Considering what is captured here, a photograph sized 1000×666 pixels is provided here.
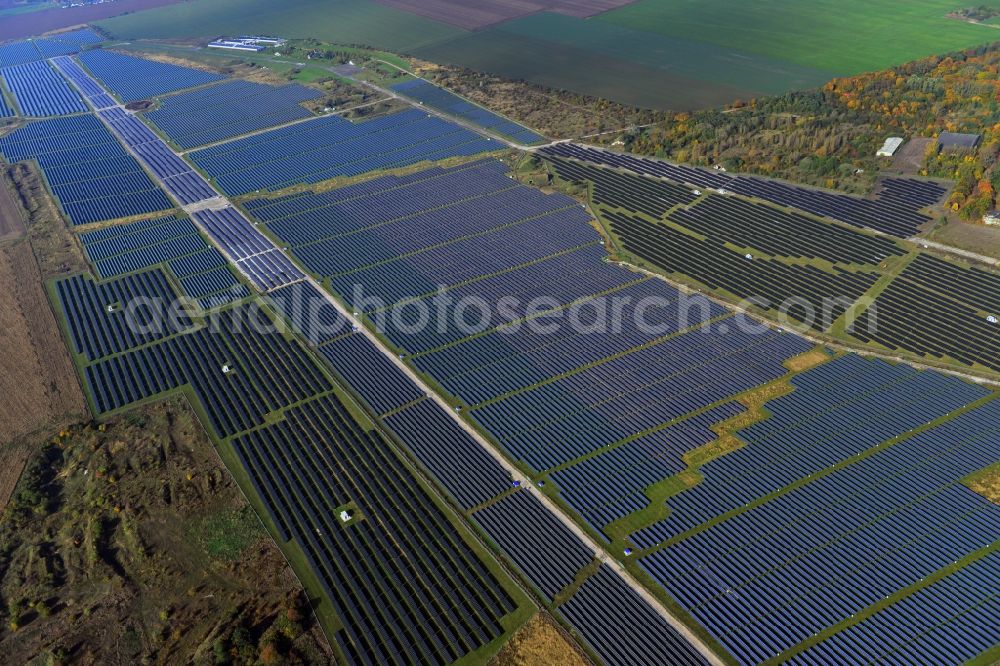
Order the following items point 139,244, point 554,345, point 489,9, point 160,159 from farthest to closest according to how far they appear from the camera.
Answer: point 489,9
point 160,159
point 139,244
point 554,345

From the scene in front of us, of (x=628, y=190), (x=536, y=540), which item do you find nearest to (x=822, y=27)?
(x=628, y=190)

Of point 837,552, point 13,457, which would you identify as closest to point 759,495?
point 837,552

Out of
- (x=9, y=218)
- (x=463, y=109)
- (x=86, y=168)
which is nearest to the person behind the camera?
(x=9, y=218)

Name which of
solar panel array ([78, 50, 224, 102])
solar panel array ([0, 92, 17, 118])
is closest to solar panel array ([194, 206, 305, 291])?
solar panel array ([78, 50, 224, 102])

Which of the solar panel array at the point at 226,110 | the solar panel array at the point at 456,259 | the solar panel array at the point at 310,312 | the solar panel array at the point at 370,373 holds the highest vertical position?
the solar panel array at the point at 226,110

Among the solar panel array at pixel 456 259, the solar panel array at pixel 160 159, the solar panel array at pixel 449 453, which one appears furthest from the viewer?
the solar panel array at pixel 160 159

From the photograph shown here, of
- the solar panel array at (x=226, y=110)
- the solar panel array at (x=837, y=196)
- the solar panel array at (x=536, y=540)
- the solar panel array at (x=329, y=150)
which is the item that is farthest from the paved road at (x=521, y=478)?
the solar panel array at (x=837, y=196)

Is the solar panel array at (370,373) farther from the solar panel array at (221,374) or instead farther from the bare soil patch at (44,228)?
the bare soil patch at (44,228)

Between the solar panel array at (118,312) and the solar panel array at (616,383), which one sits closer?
the solar panel array at (616,383)

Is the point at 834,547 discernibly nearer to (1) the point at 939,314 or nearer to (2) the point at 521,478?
(2) the point at 521,478
